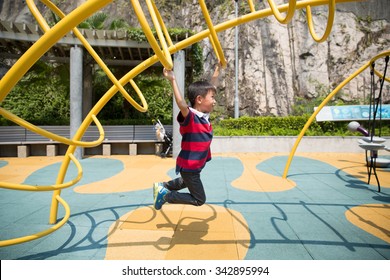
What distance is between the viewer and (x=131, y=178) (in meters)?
6.10

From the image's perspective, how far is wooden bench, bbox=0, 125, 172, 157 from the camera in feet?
31.6

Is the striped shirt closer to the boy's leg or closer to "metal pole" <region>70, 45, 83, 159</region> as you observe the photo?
the boy's leg

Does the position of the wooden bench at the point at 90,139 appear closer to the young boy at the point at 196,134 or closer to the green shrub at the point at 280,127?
the green shrub at the point at 280,127

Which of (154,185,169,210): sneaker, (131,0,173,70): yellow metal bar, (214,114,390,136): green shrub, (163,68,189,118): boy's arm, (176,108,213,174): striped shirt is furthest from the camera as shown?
(214,114,390,136): green shrub

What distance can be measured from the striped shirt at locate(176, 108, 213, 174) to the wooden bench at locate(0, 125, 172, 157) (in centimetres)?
787

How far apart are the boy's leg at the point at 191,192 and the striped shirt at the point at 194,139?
0.24ft

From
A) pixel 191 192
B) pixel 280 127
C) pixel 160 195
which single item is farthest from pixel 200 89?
pixel 280 127

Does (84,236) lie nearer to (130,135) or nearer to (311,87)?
(130,135)

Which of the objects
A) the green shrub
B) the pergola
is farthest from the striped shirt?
the green shrub

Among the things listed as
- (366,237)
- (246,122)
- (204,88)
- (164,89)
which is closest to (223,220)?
(366,237)

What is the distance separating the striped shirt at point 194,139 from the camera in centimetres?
239

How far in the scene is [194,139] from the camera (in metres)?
2.41

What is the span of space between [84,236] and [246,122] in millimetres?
9933

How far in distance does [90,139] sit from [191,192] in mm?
8715
